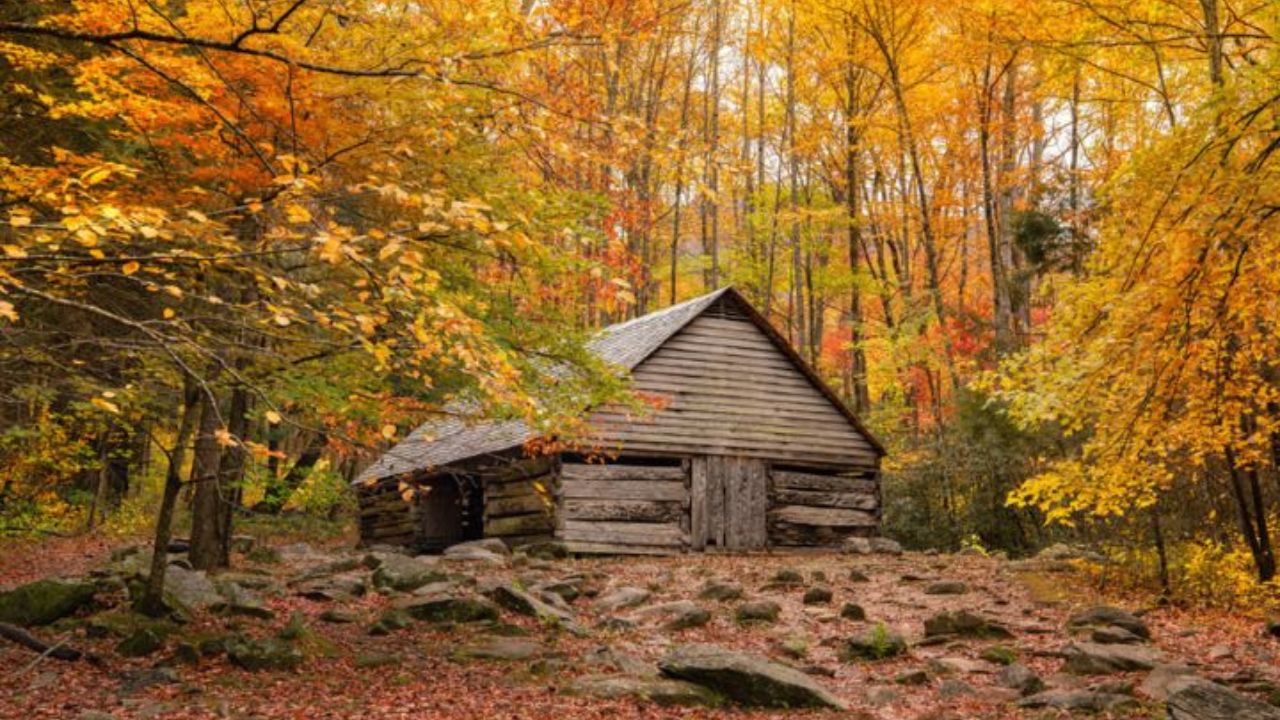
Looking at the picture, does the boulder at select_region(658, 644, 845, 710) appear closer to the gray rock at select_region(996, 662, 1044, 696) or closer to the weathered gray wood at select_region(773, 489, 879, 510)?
the gray rock at select_region(996, 662, 1044, 696)

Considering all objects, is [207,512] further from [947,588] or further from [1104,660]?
[1104,660]

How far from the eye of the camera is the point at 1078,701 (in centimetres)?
791

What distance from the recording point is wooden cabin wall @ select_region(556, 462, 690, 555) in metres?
19.1

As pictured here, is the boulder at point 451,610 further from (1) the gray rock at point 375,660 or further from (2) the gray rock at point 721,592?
(2) the gray rock at point 721,592

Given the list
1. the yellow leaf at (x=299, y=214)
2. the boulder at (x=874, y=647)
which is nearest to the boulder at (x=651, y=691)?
the boulder at (x=874, y=647)

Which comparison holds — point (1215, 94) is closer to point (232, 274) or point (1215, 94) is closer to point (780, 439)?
point (232, 274)

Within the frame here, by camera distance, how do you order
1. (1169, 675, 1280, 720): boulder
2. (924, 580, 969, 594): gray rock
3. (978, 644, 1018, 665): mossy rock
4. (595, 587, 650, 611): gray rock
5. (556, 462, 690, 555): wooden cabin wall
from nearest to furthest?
(1169, 675, 1280, 720): boulder → (978, 644, 1018, 665): mossy rock → (595, 587, 650, 611): gray rock → (924, 580, 969, 594): gray rock → (556, 462, 690, 555): wooden cabin wall

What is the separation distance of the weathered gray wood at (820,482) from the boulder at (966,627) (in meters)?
10.3

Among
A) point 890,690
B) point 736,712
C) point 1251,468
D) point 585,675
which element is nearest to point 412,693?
point 585,675

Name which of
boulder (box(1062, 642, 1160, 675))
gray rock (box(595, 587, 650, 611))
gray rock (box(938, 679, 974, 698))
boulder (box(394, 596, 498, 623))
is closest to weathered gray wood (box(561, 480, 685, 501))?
gray rock (box(595, 587, 650, 611))

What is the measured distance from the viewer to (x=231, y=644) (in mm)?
9211

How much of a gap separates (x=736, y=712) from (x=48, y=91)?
370 inches

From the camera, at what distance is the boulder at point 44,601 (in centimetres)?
997

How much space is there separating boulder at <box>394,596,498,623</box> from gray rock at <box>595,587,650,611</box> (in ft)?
6.57
